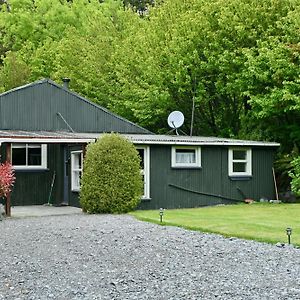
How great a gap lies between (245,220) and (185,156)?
6.03m

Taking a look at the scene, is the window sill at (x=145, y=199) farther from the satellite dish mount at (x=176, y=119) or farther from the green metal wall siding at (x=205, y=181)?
the satellite dish mount at (x=176, y=119)

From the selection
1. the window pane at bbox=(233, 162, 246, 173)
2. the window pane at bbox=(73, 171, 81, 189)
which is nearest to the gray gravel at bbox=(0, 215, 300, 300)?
the window pane at bbox=(73, 171, 81, 189)

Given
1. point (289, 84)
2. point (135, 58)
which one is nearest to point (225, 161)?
point (289, 84)

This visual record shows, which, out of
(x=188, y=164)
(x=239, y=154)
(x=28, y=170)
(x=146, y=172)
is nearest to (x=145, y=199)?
(x=146, y=172)

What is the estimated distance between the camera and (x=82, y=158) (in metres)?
19.5

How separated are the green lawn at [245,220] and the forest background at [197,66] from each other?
11.3 feet

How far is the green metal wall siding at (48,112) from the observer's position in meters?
23.2

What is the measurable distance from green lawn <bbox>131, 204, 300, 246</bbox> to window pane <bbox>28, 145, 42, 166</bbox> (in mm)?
5998

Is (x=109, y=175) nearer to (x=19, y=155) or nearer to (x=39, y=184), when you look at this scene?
(x=39, y=184)

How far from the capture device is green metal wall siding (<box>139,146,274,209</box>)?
65.8 feet

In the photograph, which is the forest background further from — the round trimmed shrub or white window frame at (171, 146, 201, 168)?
the round trimmed shrub

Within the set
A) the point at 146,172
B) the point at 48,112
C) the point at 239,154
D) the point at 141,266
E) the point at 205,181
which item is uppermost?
the point at 48,112

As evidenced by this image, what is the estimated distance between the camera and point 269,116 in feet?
80.4

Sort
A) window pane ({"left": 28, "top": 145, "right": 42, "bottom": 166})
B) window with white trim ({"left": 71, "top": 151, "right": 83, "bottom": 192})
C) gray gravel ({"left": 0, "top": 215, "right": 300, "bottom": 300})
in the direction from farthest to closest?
1. window pane ({"left": 28, "top": 145, "right": 42, "bottom": 166})
2. window with white trim ({"left": 71, "top": 151, "right": 83, "bottom": 192})
3. gray gravel ({"left": 0, "top": 215, "right": 300, "bottom": 300})
